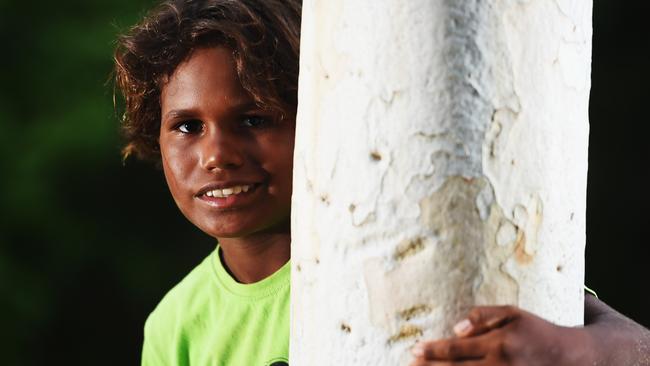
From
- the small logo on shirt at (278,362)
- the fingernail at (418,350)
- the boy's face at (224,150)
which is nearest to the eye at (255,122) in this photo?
the boy's face at (224,150)

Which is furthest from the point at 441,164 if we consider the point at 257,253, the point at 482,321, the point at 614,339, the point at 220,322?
the point at 220,322

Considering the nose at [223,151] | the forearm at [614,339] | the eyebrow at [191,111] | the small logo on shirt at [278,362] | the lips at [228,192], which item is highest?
the eyebrow at [191,111]

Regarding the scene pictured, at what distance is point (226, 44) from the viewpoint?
2.46 m

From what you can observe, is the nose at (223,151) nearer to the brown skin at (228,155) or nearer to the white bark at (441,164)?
the brown skin at (228,155)

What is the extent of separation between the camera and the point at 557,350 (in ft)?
4.76

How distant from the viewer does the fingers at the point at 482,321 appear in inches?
55.1

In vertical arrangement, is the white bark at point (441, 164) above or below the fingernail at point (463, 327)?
above

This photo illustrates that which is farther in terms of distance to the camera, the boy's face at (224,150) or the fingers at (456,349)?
the boy's face at (224,150)

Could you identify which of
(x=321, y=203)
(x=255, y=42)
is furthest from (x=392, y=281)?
(x=255, y=42)

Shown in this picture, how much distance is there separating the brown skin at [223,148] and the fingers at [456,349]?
1041mm

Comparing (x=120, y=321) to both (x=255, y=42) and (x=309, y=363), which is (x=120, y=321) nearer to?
(x=255, y=42)

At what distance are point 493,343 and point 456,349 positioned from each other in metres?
0.05

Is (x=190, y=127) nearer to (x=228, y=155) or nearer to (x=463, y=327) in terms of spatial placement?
(x=228, y=155)

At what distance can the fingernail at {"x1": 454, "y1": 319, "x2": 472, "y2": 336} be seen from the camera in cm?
140
